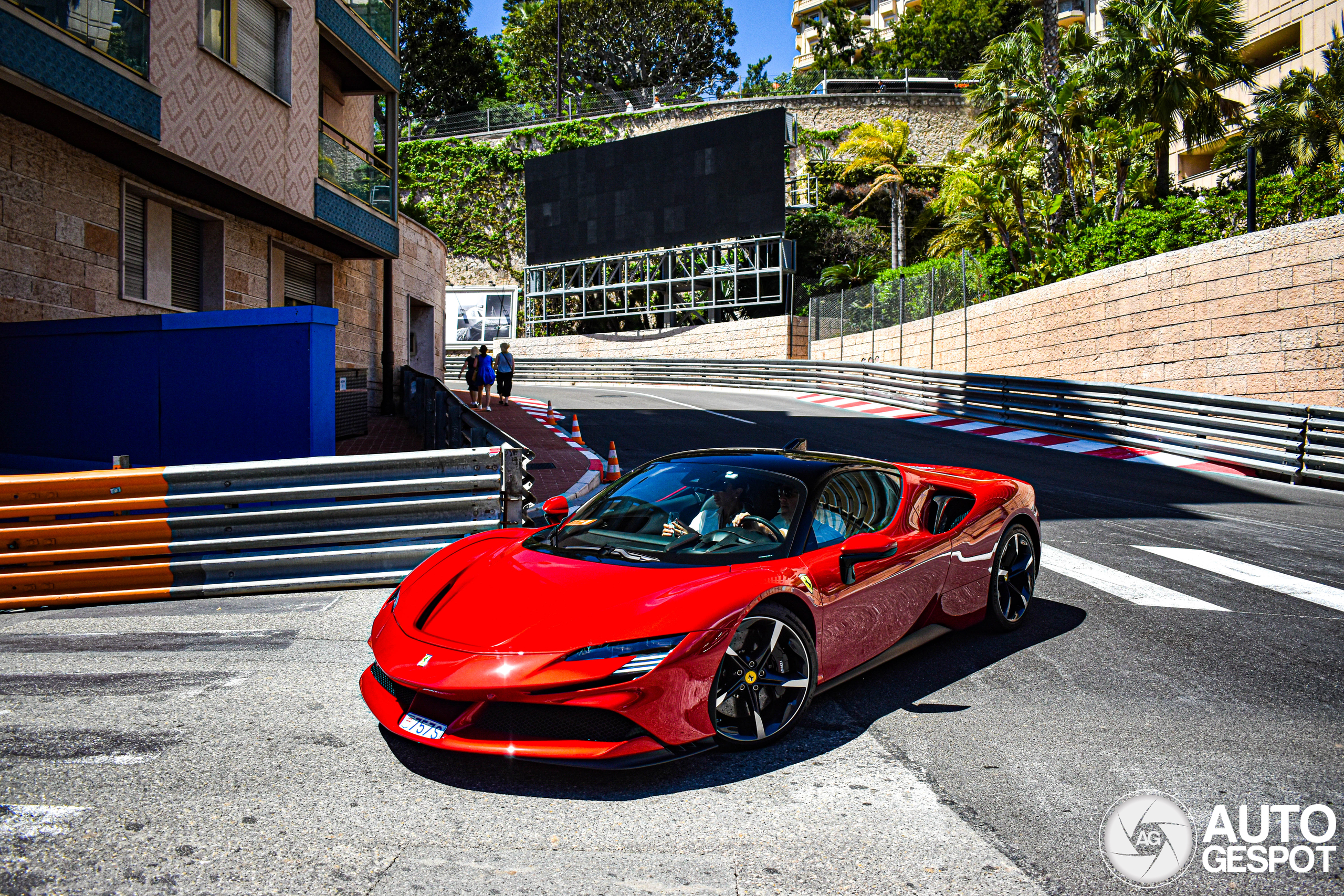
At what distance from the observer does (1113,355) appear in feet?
62.5

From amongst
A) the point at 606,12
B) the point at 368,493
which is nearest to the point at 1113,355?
the point at 368,493

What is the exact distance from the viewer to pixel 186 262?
44.5 ft

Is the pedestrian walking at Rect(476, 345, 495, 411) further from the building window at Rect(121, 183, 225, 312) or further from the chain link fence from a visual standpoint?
the chain link fence

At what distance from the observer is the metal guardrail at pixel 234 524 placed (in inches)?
250

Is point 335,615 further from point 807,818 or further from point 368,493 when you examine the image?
point 807,818

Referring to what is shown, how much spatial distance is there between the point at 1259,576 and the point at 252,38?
1428 cm

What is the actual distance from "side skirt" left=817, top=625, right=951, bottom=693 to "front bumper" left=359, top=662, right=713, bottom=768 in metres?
1.08

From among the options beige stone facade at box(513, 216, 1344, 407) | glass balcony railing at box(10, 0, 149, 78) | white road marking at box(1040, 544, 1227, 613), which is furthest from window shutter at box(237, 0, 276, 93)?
beige stone facade at box(513, 216, 1344, 407)

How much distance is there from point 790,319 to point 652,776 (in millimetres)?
33841

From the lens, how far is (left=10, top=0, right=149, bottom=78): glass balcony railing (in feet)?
32.0

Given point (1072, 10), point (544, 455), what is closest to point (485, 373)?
point (544, 455)

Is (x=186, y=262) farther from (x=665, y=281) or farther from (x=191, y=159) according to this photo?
(x=665, y=281)

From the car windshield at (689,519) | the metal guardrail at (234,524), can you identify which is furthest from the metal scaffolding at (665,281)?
the car windshield at (689,519)

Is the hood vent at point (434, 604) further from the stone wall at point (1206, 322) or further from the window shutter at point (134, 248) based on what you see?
the stone wall at point (1206, 322)
